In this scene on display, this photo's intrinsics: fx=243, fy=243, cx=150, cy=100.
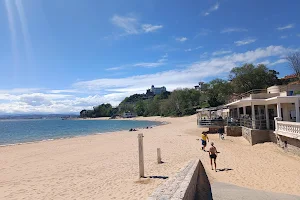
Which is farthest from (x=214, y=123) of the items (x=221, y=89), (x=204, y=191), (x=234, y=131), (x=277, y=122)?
(x=221, y=89)

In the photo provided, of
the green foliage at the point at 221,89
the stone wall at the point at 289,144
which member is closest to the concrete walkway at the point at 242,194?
the stone wall at the point at 289,144

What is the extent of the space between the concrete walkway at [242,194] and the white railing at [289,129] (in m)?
6.08

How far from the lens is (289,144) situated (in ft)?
47.4

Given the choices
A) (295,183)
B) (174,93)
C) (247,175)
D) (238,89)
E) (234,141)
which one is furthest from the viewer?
(174,93)

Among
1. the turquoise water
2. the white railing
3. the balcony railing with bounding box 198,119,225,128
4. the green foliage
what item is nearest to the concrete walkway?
the white railing

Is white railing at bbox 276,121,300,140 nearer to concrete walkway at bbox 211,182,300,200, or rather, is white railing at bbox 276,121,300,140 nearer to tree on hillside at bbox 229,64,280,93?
concrete walkway at bbox 211,182,300,200

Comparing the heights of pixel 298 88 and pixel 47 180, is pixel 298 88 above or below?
above

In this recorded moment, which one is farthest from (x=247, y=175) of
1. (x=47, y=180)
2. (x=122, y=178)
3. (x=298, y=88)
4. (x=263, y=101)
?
(x=298, y=88)

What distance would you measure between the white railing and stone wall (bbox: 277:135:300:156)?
0.32 metres

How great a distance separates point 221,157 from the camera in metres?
14.5

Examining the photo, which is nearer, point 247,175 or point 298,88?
point 247,175

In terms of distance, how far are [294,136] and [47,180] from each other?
1294 cm

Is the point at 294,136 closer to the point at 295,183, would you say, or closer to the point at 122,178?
the point at 295,183

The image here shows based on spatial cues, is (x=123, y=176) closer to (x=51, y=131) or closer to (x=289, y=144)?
(x=289, y=144)
